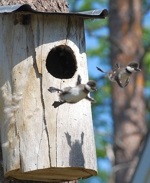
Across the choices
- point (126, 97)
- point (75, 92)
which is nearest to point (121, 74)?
point (75, 92)

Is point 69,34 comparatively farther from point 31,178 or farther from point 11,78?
point 31,178

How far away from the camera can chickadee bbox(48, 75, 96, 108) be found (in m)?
5.02

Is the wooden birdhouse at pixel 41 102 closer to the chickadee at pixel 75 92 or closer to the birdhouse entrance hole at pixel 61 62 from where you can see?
the birdhouse entrance hole at pixel 61 62

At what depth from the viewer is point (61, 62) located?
5562 millimetres

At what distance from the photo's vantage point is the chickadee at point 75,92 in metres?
5.02

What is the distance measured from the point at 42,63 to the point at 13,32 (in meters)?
0.27

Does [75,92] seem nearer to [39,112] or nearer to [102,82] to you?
[39,112]

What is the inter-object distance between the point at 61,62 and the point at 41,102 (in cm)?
43

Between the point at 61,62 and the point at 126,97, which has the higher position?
the point at 126,97

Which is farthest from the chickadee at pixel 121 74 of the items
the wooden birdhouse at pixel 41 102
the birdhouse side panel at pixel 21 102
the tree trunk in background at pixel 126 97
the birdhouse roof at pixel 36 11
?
the tree trunk in background at pixel 126 97

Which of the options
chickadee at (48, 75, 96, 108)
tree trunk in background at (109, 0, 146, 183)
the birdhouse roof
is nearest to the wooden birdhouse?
the birdhouse roof

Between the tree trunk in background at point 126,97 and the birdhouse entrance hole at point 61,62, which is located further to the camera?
the tree trunk in background at point 126,97

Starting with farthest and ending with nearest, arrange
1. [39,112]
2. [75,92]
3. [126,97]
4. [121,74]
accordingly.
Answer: [126,97], [121,74], [39,112], [75,92]

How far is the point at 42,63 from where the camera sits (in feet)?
17.4
